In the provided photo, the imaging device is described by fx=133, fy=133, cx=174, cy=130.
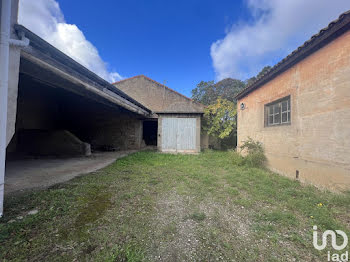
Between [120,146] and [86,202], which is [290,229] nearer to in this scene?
[86,202]

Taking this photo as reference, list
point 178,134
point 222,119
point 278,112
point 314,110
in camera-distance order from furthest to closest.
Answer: point 222,119 → point 178,134 → point 278,112 → point 314,110

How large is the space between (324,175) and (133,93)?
1364cm

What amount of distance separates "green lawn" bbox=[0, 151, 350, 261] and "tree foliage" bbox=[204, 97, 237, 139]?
6.56 meters

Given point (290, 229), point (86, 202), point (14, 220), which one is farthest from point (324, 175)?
point (14, 220)

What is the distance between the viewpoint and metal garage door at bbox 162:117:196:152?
27.7 feet

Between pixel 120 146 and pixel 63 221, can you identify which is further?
pixel 120 146

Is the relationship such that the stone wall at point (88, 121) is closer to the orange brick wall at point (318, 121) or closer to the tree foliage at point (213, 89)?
the orange brick wall at point (318, 121)

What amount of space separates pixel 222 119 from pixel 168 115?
165 inches

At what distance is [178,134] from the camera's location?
27.9ft

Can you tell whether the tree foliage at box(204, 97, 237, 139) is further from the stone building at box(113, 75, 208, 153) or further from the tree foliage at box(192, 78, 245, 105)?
the tree foliage at box(192, 78, 245, 105)

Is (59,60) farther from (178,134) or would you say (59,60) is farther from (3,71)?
(178,134)

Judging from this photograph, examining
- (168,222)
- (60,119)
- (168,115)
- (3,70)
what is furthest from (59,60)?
(60,119)

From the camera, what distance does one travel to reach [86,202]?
97.0 inches

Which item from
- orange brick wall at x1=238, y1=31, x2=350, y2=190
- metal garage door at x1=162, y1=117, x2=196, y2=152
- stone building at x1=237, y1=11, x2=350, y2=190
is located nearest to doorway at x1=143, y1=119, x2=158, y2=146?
metal garage door at x1=162, y1=117, x2=196, y2=152
